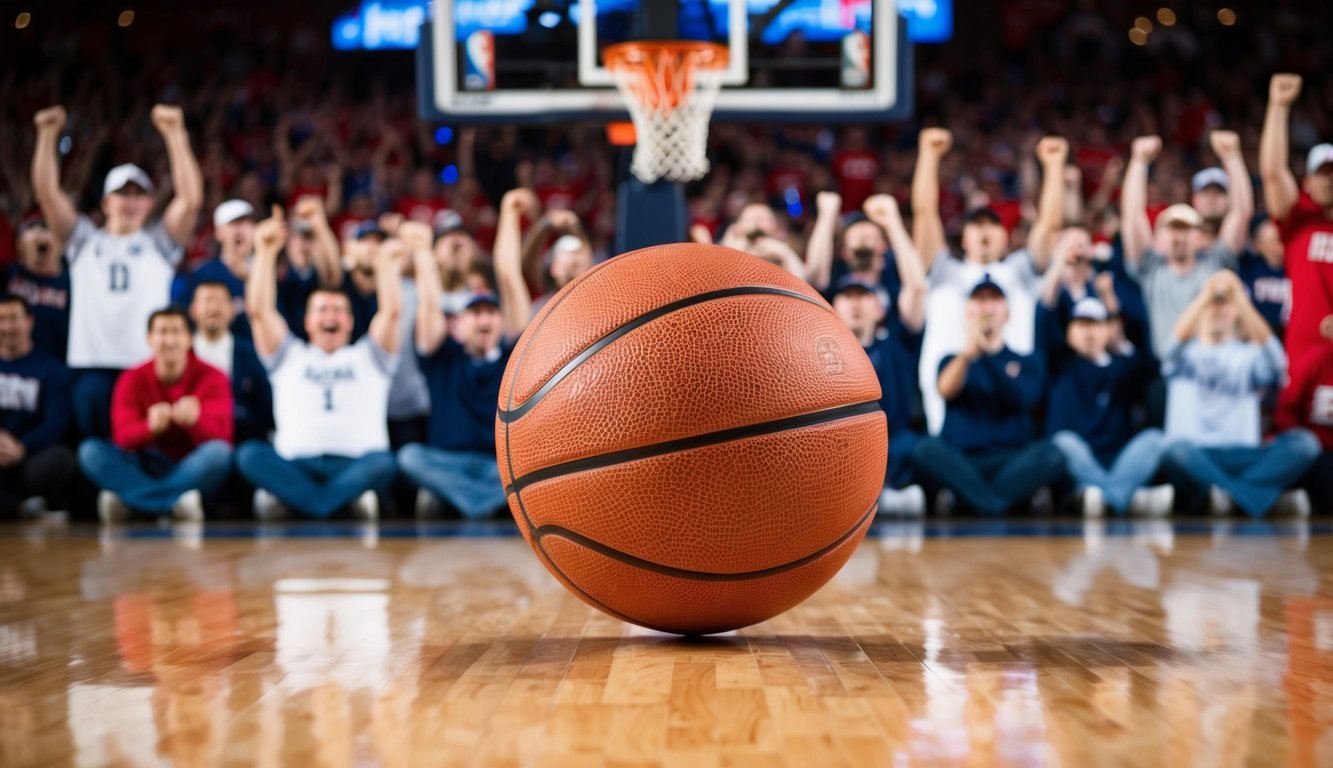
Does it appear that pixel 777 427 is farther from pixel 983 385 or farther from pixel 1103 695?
pixel 983 385

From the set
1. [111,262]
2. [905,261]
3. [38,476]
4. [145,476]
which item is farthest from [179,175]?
[905,261]

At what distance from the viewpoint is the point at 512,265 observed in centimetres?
767

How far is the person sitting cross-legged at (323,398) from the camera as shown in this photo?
750cm

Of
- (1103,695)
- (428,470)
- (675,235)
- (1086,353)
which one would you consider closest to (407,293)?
(428,470)

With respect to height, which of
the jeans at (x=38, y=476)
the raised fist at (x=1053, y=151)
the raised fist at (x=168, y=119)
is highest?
the raised fist at (x=168, y=119)

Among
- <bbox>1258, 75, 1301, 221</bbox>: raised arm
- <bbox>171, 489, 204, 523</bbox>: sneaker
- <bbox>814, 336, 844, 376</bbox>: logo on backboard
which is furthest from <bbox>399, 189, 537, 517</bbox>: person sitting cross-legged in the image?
<bbox>814, 336, 844, 376</bbox>: logo on backboard

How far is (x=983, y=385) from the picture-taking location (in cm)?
753

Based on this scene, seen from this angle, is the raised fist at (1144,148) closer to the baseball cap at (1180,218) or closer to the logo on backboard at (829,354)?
the baseball cap at (1180,218)

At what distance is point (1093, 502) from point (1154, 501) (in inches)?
13.9

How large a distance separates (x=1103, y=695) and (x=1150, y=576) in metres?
2.19

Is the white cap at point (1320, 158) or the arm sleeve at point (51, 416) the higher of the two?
the white cap at point (1320, 158)

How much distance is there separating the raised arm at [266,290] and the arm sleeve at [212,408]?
31cm

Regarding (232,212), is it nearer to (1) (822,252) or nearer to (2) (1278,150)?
(1) (822,252)

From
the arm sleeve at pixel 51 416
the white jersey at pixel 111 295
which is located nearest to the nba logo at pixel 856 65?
the white jersey at pixel 111 295
